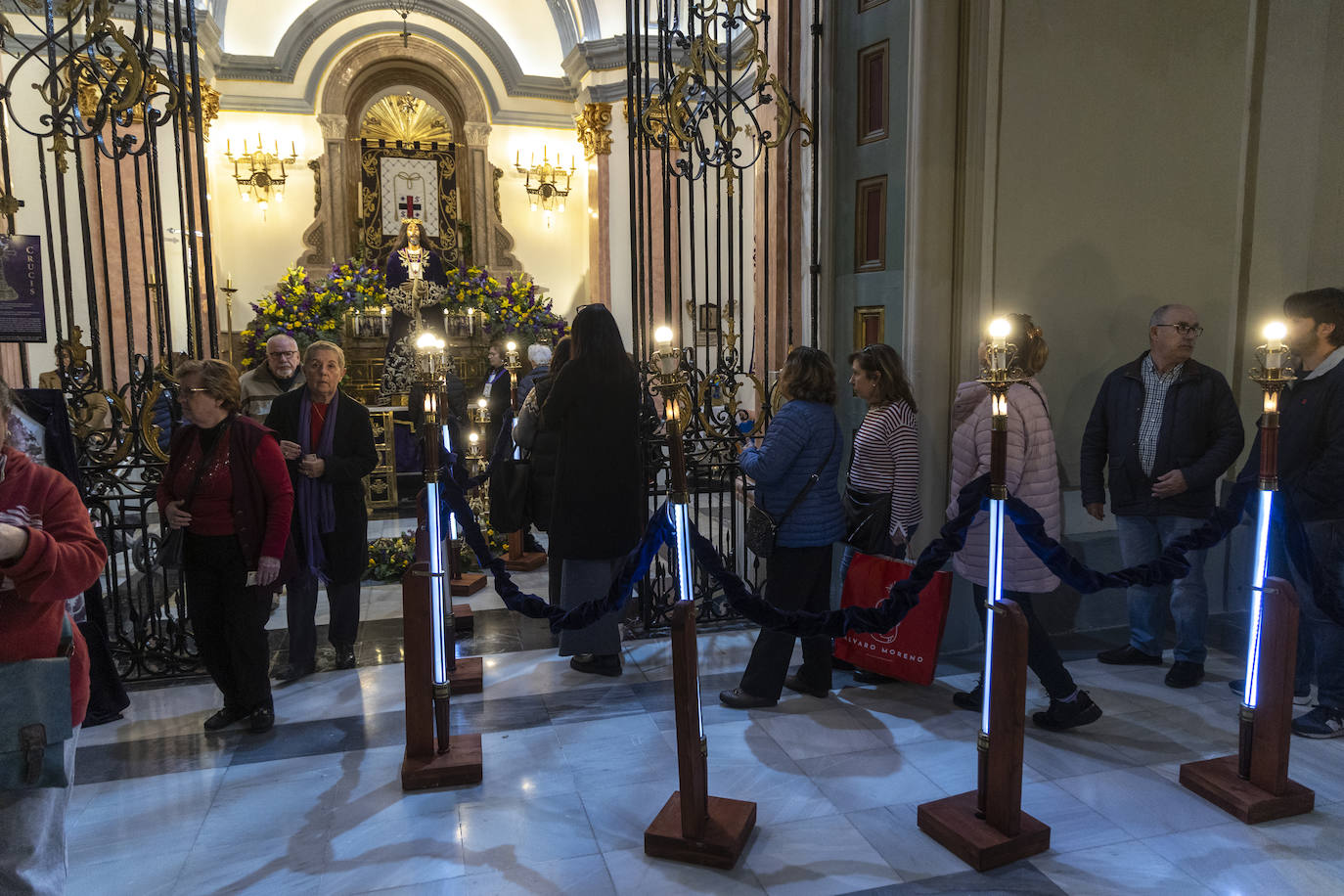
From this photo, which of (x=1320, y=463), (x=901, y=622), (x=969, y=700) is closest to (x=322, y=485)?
(x=901, y=622)

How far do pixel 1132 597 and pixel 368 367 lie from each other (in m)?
7.77

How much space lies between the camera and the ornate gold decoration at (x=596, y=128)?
38.2 feet

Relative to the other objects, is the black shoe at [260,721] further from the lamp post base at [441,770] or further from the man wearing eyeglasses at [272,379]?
the man wearing eyeglasses at [272,379]

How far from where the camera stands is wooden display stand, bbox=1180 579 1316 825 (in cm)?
294

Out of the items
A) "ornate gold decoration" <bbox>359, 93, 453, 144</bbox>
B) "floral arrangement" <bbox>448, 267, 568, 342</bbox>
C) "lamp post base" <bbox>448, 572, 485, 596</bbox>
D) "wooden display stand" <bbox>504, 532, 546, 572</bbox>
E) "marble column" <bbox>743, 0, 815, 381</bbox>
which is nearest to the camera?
"marble column" <bbox>743, 0, 815, 381</bbox>

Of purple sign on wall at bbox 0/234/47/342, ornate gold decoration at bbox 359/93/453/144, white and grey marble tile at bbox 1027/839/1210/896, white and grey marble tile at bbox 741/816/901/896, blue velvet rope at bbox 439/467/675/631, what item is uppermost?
ornate gold decoration at bbox 359/93/453/144

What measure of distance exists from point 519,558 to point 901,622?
3252 millimetres

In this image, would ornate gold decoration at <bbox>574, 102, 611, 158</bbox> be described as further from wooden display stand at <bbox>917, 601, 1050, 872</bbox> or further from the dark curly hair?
wooden display stand at <bbox>917, 601, 1050, 872</bbox>

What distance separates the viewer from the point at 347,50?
11914 mm

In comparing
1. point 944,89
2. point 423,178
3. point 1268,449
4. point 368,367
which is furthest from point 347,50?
point 1268,449

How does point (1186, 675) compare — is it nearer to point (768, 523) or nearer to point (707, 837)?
point (768, 523)

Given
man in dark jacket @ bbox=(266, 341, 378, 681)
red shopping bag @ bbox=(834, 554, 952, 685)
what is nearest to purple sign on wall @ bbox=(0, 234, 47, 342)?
man in dark jacket @ bbox=(266, 341, 378, 681)

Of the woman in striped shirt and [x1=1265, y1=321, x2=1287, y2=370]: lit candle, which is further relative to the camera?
the woman in striped shirt

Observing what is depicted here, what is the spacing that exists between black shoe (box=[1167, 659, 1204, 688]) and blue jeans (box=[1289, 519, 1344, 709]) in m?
0.47
